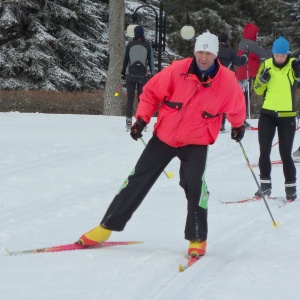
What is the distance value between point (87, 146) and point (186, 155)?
5699 millimetres

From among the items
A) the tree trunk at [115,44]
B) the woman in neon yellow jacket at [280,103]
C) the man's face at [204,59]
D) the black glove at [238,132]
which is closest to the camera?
the man's face at [204,59]

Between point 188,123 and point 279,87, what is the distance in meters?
2.56

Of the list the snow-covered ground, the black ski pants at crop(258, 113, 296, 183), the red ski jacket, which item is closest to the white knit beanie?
the red ski jacket

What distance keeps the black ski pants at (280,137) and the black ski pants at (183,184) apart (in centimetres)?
234

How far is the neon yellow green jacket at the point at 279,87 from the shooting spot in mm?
7148

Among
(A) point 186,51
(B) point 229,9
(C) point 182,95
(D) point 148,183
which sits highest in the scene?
(B) point 229,9

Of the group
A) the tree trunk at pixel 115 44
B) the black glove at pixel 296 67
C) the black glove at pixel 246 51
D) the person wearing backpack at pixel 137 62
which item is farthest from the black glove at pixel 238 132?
the tree trunk at pixel 115 44

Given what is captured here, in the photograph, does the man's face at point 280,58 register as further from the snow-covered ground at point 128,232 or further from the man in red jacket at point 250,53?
the man in red jacket at point 250,53

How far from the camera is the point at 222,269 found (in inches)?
187

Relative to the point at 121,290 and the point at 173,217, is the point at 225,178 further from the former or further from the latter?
the point at 121,290

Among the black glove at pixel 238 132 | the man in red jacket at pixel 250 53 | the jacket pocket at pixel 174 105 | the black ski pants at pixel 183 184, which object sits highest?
the man in red jacket at pixel 250 53

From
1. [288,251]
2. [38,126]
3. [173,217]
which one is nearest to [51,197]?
[173,217]

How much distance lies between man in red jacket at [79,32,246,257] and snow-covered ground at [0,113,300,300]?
12.4 inches

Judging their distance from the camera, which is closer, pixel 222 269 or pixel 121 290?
pixel 121 290
